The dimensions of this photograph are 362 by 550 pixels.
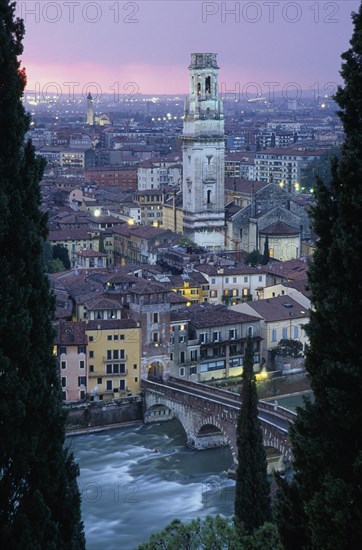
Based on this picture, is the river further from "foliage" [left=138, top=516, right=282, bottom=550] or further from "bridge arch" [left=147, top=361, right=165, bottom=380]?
"foliage" [left=138, top=516, right=282, bottom=550]

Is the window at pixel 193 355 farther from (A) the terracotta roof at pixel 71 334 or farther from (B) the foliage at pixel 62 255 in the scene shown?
(B) the foliage at pixel 62 255

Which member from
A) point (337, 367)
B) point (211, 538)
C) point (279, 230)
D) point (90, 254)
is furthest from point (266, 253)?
point (337, 367)

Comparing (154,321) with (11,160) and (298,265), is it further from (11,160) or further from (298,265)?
(11,160)

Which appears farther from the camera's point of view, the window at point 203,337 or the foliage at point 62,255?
the foliage at point 62,255

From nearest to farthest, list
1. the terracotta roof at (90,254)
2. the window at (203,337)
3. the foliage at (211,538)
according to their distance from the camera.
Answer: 1. the foliage at (211,538)
2. the window at (203,337)
3. the terracotta roof at (90,254)

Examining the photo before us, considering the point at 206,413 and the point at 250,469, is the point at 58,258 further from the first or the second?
the point at 250,469

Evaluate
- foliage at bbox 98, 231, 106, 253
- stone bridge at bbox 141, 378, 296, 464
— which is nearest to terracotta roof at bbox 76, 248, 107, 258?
foliage at bbox 98, 231, 106, 253

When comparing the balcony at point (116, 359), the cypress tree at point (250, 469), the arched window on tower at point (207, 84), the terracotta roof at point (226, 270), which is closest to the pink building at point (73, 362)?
the balcony at point (116, 359)
